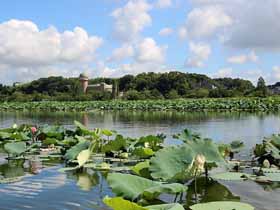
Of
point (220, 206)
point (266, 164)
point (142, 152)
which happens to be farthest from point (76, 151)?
point (220, 206)

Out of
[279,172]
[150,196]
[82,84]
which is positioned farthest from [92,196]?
[82,84]

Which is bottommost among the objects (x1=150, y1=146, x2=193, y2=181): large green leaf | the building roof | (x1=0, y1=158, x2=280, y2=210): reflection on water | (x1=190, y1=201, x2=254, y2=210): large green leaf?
(x1=0, y1=158, x2=280, y2=210): reflection on water

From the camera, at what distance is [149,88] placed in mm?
86312

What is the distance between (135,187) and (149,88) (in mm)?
81877

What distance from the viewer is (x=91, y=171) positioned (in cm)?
747

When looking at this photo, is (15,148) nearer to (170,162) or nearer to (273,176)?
(170,162)

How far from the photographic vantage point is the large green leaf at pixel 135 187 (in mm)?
4316

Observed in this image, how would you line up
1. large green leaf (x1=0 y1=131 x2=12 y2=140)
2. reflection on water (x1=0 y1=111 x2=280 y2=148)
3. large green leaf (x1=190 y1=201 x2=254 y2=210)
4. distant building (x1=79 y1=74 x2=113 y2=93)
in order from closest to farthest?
1. large green leaf (x1=190 y1=201 x2=254 y2=210)
2. large green leaf (x1=0 y1=131 x2=12 y2=140)
3. reflection on water (x1=0 y1=111 x2=280 y2=148)
4. distant building (x1=79 y1=74 x2=113 y2=93)

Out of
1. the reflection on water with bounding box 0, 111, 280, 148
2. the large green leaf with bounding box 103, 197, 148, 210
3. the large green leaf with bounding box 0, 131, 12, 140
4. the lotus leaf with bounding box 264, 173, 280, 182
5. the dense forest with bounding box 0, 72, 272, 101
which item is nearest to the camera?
the large green leaf with bounding box 103, 197, 148, 210

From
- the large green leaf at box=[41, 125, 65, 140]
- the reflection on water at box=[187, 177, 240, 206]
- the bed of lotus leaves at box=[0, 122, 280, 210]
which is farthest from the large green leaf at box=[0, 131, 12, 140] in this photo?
the reflection on water at box=[187, 177, 240, 206]

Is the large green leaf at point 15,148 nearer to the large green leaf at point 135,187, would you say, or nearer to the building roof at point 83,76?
the large green leaf at point 135,187

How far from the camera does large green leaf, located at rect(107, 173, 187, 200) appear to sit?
4316mm

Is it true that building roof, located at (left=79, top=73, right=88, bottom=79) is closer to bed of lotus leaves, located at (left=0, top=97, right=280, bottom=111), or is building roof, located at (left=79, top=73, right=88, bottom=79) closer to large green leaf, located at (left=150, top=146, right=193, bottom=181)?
bed of lotus leaves, located at (left=0, top=97, right=280, bottom=111)

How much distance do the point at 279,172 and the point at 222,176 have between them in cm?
112
